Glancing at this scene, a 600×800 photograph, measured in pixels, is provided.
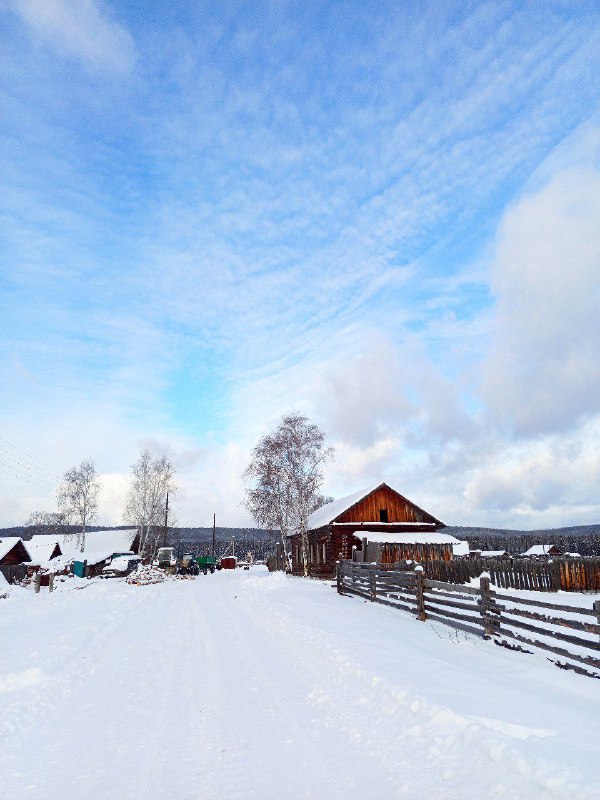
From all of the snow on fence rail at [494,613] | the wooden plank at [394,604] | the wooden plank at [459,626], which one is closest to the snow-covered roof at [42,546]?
the snow on fence rail at [494,613]

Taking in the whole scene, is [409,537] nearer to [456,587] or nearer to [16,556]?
[456,587]

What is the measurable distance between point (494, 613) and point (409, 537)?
26.4 meters

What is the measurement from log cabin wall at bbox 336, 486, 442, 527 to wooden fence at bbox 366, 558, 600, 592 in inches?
540

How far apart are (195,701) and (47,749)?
202 cm

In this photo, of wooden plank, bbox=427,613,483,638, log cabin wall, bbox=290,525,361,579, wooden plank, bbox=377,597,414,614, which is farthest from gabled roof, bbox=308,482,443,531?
wooden plank, bbox=427,613,483,638

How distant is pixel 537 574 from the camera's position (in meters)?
23.0

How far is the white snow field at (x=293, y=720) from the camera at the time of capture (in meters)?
A: 4.70

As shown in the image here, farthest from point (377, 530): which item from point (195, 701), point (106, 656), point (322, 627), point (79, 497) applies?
point (79, 497)

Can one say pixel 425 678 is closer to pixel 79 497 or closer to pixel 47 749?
pixel 47 749

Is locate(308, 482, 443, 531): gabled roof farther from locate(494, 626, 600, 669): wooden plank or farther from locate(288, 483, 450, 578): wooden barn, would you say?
locate(494, 626, 600, 669): wooden plank

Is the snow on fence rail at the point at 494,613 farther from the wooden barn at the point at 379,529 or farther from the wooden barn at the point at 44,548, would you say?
the wooden barn at the point at 44,548

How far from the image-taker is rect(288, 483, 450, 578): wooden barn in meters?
36.7

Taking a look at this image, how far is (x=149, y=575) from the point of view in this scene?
3906cm

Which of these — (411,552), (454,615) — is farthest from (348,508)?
(454,615)
